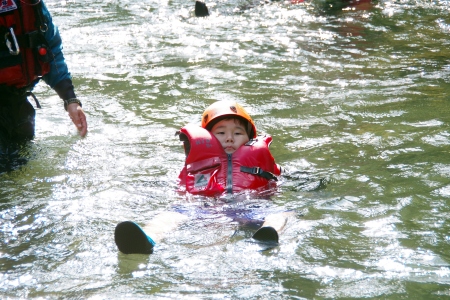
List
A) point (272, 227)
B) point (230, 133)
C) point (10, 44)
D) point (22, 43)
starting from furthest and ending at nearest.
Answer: point (230, 133)
point (22, 43)
point (10, 44)
point (272, 227)

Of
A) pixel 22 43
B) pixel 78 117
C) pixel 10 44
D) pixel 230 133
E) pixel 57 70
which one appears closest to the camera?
pixel 10 44

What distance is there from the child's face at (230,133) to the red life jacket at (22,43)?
1634 mm

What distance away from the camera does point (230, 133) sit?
6.34 metres

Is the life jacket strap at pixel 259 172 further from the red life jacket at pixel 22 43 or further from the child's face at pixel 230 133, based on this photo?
the red life jacket at pixel 22 43

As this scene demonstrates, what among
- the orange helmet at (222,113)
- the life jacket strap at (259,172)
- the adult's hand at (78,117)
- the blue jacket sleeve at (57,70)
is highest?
the blue jacket sleeve at (57,70)

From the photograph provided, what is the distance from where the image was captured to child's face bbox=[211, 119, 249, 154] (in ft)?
20.6

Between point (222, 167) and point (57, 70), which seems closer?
point (222, 167)

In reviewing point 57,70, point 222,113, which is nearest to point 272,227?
point 222,113

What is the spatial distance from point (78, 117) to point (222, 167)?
1339 millimetres

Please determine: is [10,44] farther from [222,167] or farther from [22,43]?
[222,167]

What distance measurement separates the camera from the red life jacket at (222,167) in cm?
582

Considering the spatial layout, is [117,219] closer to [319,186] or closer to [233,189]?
[233,189]

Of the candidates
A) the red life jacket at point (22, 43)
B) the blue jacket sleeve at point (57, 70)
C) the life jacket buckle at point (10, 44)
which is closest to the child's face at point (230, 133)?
the blue jacket sleeve at point (57, 70)

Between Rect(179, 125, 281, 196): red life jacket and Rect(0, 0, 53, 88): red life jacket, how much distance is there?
1.46m
